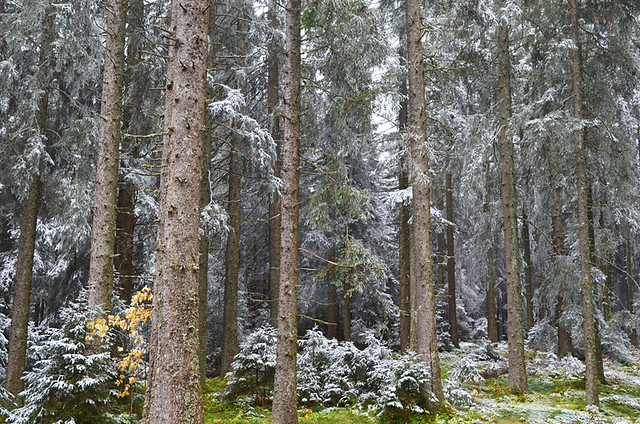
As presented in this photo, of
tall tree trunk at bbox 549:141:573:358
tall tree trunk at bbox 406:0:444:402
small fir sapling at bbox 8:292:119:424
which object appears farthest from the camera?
tall tree trunk at bbox 549:141:573:358

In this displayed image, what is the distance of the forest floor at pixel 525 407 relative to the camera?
8.66 m

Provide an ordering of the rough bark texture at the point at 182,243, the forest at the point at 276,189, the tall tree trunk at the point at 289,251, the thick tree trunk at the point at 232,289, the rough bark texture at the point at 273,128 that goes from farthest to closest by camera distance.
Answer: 1. the rough bark texture at the point at 273,128
2. the thick tree trunk at the point at 232,289
3. the tall tree trunk at the point at 289,251
4. the forest at the point at 276,189
5. the rough bark texture at the point at 182,243

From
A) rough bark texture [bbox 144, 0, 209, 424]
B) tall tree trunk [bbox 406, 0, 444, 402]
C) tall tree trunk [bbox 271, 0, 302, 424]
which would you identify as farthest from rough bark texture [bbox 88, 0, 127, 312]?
tall tree trunk [bbox 406, 0, 444, 402]

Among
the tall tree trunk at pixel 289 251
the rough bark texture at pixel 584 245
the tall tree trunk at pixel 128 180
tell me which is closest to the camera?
the tall tree trunk at pixel 289 251

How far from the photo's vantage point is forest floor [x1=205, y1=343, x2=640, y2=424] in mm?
8664

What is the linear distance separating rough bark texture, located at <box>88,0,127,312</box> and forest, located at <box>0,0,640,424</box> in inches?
1.6

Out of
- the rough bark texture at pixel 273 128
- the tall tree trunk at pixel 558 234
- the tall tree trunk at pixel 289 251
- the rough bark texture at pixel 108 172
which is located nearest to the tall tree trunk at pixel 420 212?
the tall tree trunk at pixel 289 251

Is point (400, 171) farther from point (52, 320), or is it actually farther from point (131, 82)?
point (52, 320)

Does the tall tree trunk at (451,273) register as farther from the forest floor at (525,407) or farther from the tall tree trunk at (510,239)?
the tall tree trunk at (510,239)

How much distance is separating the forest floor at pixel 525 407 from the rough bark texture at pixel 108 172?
130 inches

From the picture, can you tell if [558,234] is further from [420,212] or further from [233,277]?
[233,277]

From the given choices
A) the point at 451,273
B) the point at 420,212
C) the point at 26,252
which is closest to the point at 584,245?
the point at 420,212

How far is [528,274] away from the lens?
72.5 ft

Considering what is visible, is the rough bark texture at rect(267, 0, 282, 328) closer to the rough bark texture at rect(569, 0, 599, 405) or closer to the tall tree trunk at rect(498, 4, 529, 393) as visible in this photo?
the tall tree trunk at rect(498, 4, 529, 393)
